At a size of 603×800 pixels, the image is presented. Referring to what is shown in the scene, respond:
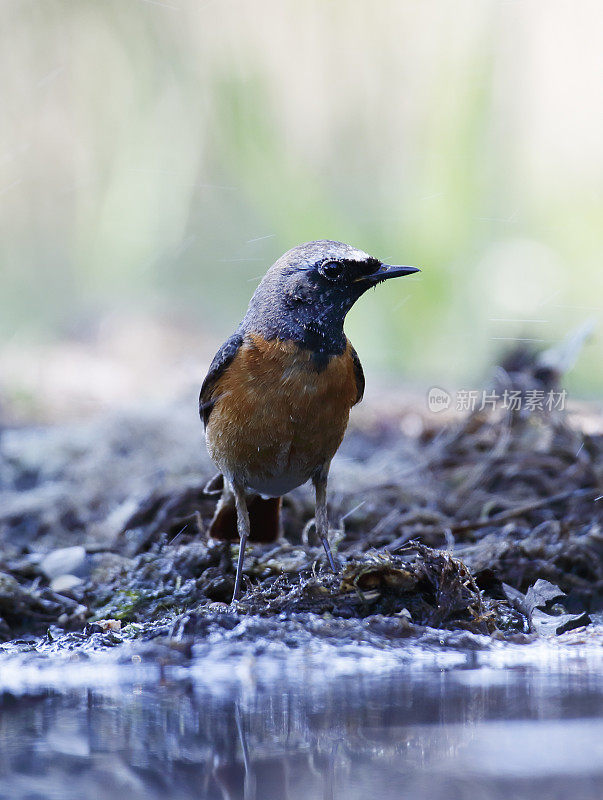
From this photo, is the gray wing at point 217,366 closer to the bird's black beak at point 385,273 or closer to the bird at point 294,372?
the bird at point 294,372

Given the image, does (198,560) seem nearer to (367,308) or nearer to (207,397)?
(207,397)

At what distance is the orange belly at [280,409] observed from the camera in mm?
3945

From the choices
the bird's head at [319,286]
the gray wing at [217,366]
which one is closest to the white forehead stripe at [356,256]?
the bird's head at [319,286]

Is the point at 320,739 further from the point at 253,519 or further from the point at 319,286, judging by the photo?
the point at 253,519

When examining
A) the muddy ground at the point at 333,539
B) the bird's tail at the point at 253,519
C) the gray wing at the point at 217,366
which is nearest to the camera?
the muddy ground at the point at 333,539

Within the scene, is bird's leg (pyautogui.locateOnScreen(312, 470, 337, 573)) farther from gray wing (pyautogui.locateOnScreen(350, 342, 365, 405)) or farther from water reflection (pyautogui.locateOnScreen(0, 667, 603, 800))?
water reflection (pyautogui.locateOnScreen(0, 667, 603, 800))

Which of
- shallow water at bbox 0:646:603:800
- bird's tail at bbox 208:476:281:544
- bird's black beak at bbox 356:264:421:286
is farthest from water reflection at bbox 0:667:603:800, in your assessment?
bird's tail at bbox 208:476:281:544

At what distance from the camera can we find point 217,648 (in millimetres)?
3197

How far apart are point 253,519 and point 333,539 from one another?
524mm

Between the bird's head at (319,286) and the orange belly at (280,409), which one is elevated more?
the bird's head at (319,286)

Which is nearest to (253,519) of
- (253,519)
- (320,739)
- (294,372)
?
(253,519)

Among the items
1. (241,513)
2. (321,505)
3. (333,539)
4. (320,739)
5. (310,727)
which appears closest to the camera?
(320,739)

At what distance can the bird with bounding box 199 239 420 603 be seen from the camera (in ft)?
12.9

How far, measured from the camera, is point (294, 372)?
3.95 metres
